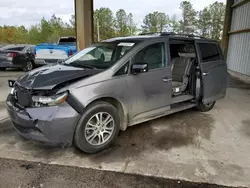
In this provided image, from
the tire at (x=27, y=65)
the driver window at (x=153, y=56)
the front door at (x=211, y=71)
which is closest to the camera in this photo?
the driver window at (x=153, y=56)

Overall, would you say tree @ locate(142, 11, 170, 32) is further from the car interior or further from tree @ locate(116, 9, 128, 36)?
the car interior

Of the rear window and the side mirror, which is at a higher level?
the rear window

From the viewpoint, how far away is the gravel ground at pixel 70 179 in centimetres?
233

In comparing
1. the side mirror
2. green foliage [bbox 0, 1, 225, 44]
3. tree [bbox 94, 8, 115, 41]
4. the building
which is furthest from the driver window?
tree [bbox 94, 8, 115, 41]

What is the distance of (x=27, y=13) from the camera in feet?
118

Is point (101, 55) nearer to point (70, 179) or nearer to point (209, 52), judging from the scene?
point (70, 179)

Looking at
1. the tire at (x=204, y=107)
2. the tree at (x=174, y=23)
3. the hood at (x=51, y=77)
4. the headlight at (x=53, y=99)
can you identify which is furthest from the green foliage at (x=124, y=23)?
the headlight at (x=53, y=99)

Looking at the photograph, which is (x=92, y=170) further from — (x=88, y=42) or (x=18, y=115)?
(x=88, y=42)

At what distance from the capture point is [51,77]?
2873mm

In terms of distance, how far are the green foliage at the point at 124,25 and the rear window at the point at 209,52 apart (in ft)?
56.3

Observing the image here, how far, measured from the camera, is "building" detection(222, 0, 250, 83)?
9.66 meters

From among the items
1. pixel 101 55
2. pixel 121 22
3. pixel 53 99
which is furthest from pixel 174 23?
pixel 53 99

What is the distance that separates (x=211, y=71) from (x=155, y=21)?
80.2ft

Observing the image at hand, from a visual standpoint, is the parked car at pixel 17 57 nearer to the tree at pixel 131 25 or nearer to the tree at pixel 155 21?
the tree at pixel 155 21
